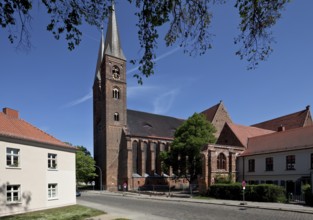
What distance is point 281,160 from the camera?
104 feet

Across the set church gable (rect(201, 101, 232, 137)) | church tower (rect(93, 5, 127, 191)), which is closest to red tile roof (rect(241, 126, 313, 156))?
church gable (rect(201, 101, 232, 137))

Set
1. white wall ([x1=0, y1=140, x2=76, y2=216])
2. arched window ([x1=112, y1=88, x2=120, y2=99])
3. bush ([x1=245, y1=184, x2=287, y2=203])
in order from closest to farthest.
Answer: white wall ([x1=0, y1=140, x2=76, y2=216]) < bush ([x1=245, y1=184, x2=287, y2=203]) < arched window ([x1=112, y1=88, x2=120, y2=99])

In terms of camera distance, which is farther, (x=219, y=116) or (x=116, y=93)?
(x=219, y=116)

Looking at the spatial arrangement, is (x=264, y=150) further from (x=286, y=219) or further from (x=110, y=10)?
(x=110, y=10)

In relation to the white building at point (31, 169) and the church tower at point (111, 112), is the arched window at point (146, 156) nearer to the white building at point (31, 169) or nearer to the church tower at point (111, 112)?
the church tower at point (111, 112)

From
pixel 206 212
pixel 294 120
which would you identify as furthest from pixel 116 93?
pixel 206 212

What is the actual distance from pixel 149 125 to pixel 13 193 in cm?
4465

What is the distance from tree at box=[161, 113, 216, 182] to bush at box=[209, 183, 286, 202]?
6.89m

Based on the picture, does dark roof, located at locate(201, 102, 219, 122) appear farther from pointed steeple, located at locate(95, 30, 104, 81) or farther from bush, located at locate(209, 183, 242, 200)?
bush, located at locate(209, 183, 242, 200)

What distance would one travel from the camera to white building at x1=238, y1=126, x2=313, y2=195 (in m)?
29.3

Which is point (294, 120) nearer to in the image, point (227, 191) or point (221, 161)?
point (221, 161)

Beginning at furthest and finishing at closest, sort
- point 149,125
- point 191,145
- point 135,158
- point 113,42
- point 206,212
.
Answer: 1. point 149,125
2. point 113,42
3. point 135,158
4. point 191,145
5. point 206,212

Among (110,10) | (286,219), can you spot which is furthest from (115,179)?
(110,10)

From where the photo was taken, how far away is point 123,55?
209 feet
